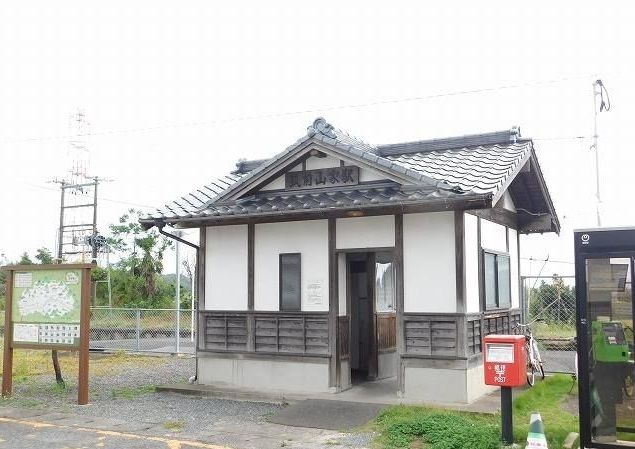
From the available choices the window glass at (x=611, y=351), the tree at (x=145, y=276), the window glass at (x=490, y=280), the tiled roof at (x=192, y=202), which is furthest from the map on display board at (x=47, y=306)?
the tree at (x=145, y=276)

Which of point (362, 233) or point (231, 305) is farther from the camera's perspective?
point (231, 305)

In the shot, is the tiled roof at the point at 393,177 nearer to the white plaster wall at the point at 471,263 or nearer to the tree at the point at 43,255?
the white plaster wall at the point at 471,263

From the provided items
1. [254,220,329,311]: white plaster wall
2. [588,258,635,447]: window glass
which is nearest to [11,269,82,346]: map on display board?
[254,220,329,311]: white plaster wall

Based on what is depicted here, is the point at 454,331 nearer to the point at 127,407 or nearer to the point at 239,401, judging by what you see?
the point at 239,401

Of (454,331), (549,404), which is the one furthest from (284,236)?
(549,404)

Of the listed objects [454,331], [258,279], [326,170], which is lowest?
[454,331]

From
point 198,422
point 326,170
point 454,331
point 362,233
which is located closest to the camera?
point 198,422

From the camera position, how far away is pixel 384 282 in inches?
458

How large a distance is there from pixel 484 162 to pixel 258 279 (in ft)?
14.1

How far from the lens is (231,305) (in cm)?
1088

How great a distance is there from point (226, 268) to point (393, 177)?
348 cm

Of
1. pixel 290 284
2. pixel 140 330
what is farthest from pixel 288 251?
Answer: pixel 140 330

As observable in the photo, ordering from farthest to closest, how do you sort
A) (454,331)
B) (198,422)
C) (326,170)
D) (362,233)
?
(326,170)
(362,233)
(454,331)
(198,422)

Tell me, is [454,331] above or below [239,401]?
above
